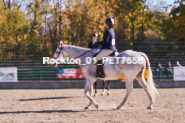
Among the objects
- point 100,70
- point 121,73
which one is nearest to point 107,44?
point 100,70

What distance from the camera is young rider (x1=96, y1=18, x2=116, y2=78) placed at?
943cm

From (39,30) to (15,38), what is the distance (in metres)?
3.72

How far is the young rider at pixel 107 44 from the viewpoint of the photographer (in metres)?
9.43

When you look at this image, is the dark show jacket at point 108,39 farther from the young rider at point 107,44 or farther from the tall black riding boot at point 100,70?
the tall black riding boot at point 100,70

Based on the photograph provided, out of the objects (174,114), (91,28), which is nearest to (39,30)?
(91,28)

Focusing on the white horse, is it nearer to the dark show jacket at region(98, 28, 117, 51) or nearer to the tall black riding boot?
the tall black riding boot

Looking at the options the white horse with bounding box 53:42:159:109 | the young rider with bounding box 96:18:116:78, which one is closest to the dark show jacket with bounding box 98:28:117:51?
the young rider with bounding box 96:18:116:78

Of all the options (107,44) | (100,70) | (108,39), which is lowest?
(100,70)

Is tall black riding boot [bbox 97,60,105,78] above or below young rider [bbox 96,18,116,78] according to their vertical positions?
below

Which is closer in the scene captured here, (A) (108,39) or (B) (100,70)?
(A) (108,39)

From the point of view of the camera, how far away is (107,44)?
951 cm

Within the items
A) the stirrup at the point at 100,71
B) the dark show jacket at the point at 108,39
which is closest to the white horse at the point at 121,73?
the stirrup at the point at 100,71

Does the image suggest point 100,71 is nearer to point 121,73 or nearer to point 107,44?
point 121,73

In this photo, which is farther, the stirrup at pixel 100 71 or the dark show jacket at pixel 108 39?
the stirrup at pixel 100 71
